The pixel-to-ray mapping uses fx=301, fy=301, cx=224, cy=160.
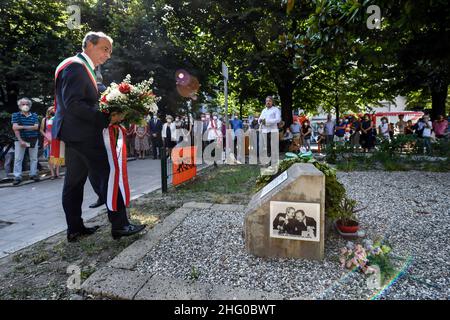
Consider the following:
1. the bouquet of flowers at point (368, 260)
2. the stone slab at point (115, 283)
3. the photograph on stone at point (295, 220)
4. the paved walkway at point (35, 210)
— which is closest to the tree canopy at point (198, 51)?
the paved walkway at point (35, 210)

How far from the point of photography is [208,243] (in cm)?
320

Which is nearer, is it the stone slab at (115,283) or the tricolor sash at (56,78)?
the stone slab at (115,283)

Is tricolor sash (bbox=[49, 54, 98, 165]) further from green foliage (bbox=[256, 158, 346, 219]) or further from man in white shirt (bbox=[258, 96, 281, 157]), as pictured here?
man in white shirt (bbox=[258, 96, 281, 157])

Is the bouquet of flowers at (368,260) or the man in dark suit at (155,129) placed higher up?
the man in dark suit at (155,129)

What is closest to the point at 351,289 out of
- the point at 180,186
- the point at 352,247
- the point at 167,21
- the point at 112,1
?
the point at 352,247

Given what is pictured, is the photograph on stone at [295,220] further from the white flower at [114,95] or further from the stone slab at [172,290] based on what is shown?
the white flower at [114,95]

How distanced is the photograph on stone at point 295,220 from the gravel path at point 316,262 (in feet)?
0.78

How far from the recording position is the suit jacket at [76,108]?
2.94 meters

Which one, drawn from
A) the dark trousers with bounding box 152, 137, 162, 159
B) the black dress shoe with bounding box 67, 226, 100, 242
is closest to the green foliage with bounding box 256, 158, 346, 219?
the black dress shoe with bounding box 67, 226, 100, 242

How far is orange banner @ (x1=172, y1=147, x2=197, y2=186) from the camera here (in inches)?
245

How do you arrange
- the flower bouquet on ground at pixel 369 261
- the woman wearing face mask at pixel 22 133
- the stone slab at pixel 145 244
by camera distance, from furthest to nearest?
1. the woman wearing face mask at pixel 22 133
2. the stone slab at pixel 145 244
3. the flower bouquet on ground at pixel 369 261

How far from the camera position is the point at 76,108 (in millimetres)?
2928

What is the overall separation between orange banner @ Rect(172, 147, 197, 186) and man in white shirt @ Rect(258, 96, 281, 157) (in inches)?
111
